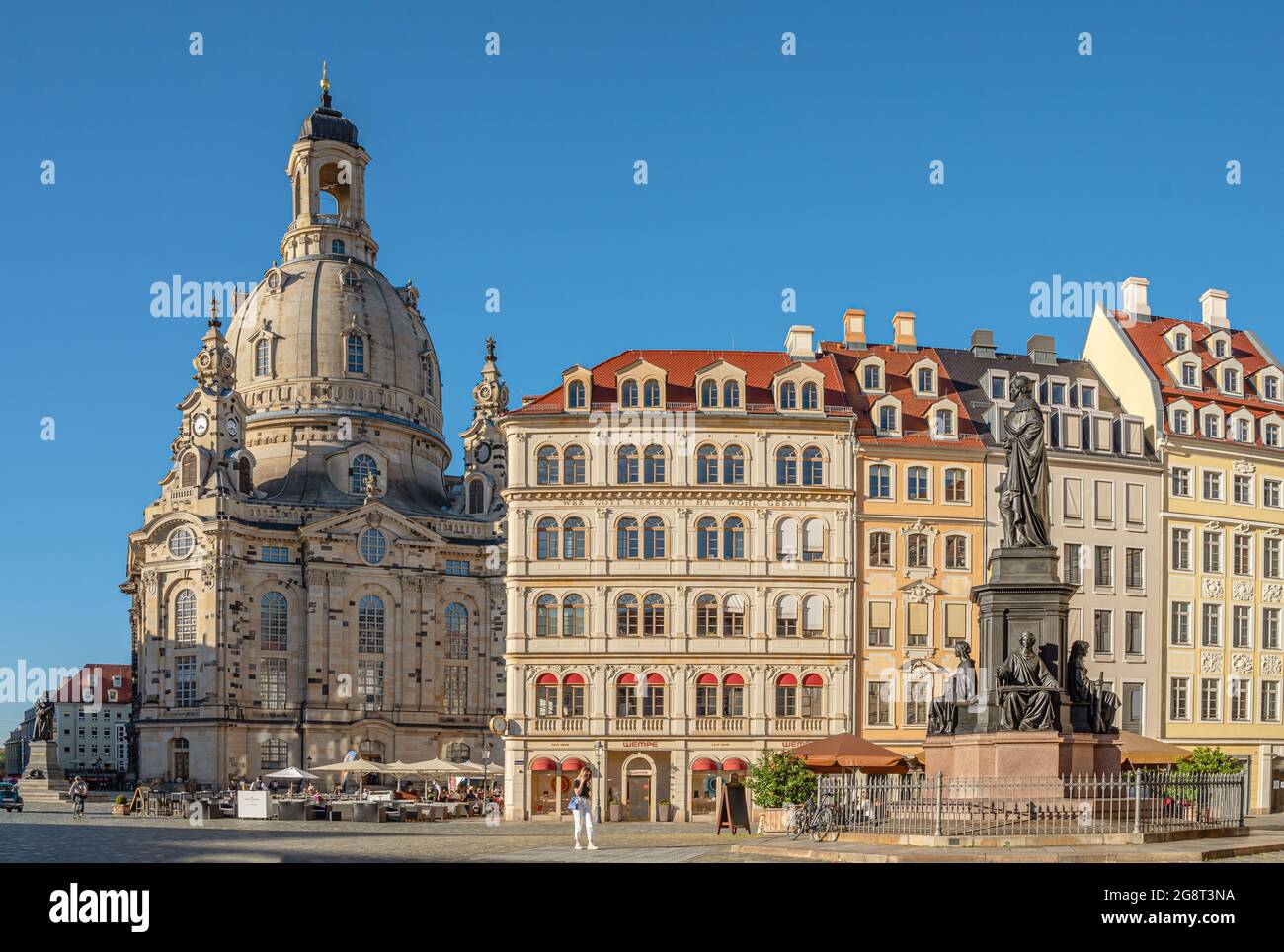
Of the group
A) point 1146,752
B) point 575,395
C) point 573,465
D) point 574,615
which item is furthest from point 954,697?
point 575,395

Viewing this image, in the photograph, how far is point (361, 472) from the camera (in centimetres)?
11325

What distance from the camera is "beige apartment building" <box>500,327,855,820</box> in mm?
61469

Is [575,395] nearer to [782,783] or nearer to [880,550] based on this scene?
[880,550]

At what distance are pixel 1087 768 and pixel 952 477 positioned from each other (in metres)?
32.0

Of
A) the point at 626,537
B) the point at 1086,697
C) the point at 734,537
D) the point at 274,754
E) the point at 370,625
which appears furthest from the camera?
the point at 370,625

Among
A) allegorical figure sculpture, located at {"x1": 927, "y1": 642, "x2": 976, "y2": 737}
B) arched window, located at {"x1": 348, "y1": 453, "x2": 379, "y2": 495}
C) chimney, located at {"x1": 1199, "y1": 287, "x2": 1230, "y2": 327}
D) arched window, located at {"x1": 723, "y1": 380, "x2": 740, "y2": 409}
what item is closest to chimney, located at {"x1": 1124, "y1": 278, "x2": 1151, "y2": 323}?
chimney, located at {"x1": 1199, "y1": 287, "x2": 1230, "y2": 327}

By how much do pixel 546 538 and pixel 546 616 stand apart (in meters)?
2.94

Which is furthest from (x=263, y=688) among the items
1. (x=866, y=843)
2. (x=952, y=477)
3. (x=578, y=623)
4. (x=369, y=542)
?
(x=866, y=843)

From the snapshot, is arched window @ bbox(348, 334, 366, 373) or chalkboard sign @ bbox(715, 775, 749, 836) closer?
chalkboard sign @ bbox(715, 775, 749, 836)

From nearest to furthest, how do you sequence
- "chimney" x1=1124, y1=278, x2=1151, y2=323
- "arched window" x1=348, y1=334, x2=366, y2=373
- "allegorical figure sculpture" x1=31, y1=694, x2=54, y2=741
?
"chimney" x1=1124, y1=278, x2=1151, y2=323 < "allegorical figure sculpture" x1=31, y1=694, x2=54, y2=741 < "arched window" x1=348, y1=334, x2=366, y2=373

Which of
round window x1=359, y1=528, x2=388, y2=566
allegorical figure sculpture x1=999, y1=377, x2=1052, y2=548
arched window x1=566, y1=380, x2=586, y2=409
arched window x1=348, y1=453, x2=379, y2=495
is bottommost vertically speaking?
round window x1=359, y1=528, x2=388, y2=566

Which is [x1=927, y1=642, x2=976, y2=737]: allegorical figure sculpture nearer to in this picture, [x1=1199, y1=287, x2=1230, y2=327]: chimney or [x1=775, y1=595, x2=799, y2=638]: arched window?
[x1=775, y1=595, x2=799, y2=638]: arched window

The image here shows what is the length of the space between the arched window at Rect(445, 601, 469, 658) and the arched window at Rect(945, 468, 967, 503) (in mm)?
54727
